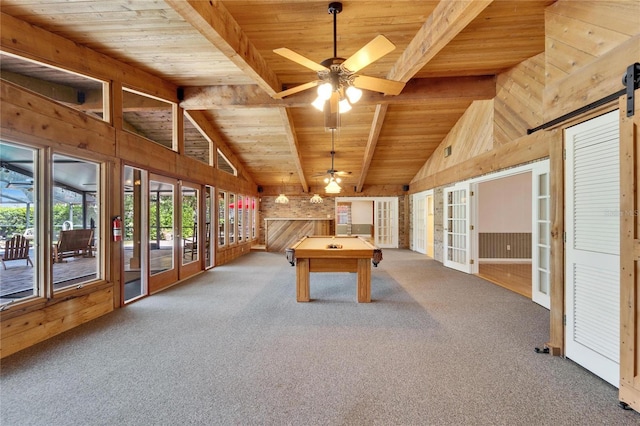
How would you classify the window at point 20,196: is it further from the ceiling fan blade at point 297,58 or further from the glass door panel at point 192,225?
the ceiling fan blade at point 297,58

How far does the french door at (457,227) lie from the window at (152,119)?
6015 millimetres

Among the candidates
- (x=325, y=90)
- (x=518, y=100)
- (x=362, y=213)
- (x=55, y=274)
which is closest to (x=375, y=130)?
(x=518, y=100)

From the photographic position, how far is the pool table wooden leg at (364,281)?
4156 millimetres

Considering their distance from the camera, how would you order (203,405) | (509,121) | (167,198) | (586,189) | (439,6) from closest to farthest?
1. (203,405)
2. (586,189)
3. (439,6)
4. (509,121)
5. (167,198)

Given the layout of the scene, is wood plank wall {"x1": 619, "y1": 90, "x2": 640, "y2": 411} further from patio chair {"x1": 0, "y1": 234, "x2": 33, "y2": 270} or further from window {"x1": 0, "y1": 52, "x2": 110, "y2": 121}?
patio chair {"x1": 0, "y1": 234, "x2": 33, "y2": 270}

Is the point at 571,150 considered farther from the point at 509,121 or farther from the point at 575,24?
the point at 509,121

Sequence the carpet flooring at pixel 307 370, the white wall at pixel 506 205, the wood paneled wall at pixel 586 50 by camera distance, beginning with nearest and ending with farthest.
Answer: the carpet flooring at pixel 307 370, the wood paneled wall at pixel 586 50, the white wall at pixel 506 205

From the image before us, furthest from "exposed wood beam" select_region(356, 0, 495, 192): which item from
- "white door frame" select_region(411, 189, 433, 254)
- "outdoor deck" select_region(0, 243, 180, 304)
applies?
"white door frame" select_region(411, 189, 433, 254)

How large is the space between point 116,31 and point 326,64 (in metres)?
2.62

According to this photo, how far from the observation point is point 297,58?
256 cm

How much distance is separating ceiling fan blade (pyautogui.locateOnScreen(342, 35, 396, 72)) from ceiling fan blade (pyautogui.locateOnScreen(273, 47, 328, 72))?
25 cm

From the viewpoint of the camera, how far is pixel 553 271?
108 inches

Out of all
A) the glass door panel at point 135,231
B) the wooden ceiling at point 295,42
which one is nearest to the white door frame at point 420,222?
the wooden ceiling at point 295,42

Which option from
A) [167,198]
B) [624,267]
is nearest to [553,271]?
[624,267]
